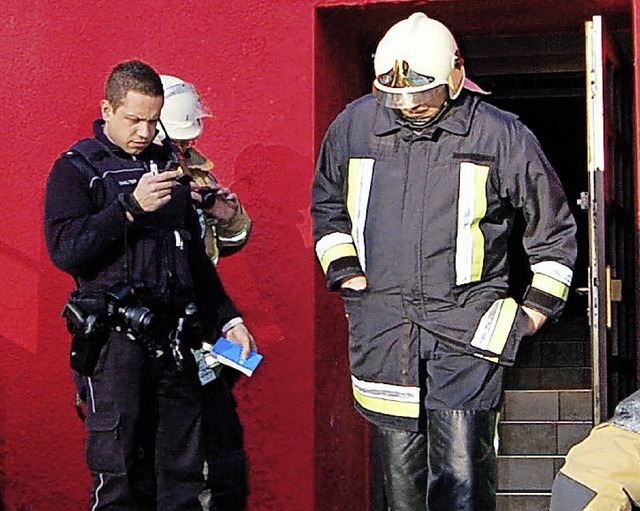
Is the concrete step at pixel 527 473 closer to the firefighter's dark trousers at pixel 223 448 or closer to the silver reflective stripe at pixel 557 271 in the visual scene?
the firefighter's dark trousers at pixel 223 448

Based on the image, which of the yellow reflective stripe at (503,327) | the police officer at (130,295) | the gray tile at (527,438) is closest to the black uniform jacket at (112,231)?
Answer: the police officer at (130,295)

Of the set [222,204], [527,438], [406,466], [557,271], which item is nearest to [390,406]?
[406,466]

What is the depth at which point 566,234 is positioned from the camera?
4449 millimetres

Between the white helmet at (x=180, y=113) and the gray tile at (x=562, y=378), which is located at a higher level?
the white helmet at (x=180, y=113)

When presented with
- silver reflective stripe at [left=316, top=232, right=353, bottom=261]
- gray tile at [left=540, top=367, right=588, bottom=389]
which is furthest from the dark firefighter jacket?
gray tile at [left=540, top=367, right=588, bottom=389]

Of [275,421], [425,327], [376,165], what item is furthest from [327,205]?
[275,421]

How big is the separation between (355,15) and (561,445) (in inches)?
116

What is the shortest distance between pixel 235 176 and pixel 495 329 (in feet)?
6.24

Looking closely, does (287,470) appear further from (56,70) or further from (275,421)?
(56,70)

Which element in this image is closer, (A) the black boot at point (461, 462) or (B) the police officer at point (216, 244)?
(A) the black boot at point (461, 462)

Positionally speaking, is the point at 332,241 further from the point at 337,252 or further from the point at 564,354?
the point at 564,354

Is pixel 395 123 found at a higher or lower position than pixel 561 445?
higher

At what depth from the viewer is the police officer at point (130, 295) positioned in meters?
4.46

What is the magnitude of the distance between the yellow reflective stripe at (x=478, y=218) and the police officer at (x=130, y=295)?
102cm
